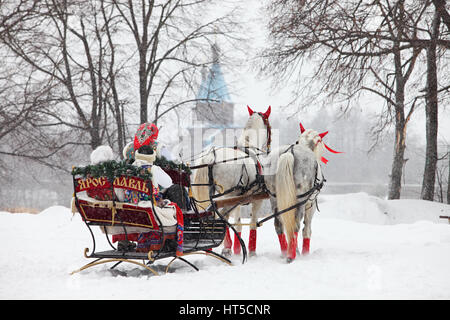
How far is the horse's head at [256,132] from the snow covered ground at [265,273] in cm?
190

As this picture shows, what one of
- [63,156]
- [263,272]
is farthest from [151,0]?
[263,272]

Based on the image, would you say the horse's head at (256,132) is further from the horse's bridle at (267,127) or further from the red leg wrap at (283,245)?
the red leg wrap at (283,245)

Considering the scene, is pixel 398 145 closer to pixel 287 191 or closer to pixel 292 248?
pixel 287 191

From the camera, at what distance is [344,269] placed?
5.39 m

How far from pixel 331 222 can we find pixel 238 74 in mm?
5635

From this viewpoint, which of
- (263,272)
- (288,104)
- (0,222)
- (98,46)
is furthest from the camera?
(98,46)

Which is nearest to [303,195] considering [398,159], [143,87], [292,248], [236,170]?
[292,248]

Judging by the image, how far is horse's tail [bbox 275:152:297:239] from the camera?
6.32 metres

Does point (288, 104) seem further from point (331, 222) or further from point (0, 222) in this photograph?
point (0, 222)

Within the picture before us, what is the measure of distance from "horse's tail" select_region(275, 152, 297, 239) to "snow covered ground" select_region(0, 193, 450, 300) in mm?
548

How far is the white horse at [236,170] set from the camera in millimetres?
6684

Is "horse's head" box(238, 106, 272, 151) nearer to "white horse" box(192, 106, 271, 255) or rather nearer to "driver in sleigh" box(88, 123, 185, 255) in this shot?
"white horse" box(192, 106, 271, 255)

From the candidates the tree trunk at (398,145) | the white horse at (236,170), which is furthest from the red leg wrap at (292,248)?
the tree trunk at (398,145)

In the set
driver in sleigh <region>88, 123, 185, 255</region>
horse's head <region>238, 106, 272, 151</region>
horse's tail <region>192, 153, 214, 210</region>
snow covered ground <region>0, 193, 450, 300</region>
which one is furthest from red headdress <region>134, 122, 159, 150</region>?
horse's head <region>238, 106, 272, 151</region>
